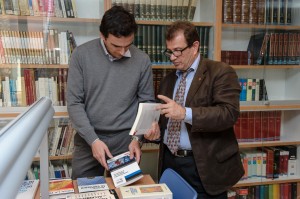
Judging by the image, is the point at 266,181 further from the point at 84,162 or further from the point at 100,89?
the point at 100,89

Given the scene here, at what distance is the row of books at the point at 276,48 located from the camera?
3.04 m

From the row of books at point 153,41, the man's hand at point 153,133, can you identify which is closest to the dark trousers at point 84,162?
the man's hand at point 153,133

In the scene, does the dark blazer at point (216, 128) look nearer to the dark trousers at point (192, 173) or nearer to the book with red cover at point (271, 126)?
the dark trousers at point (192, 173)

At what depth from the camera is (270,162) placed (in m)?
3.20

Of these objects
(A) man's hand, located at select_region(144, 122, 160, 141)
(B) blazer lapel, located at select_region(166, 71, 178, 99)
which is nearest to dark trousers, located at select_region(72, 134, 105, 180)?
(A) man's hand, located at select_region(144, 122, 160, 141)

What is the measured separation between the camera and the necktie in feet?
6.00

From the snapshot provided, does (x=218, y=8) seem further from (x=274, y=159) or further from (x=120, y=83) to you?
(x=274, y=159)

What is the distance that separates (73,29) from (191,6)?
111cm

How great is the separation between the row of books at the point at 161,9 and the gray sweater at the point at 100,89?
3.18ft

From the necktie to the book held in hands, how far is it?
36 centimetres

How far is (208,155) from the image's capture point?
1746 mm

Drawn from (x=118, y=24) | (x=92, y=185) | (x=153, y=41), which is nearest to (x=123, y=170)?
(x=92, y=185)

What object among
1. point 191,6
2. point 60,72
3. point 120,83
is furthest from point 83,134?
point 191,6

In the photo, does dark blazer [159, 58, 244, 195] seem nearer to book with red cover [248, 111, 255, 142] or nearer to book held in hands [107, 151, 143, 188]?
book held in hands [107, 151, 143, 188]
